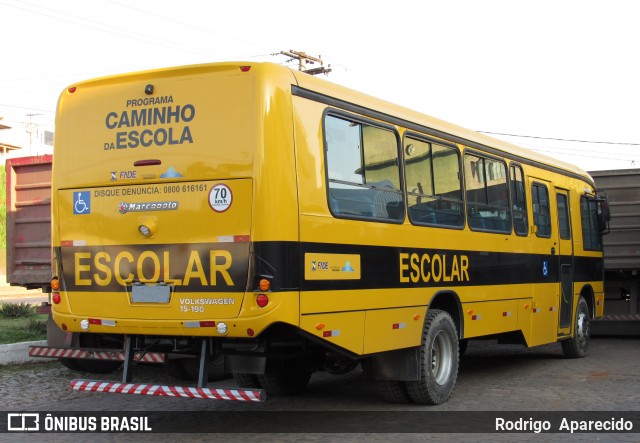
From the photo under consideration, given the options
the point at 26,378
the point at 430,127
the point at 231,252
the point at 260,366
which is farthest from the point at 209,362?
the point at 26,378

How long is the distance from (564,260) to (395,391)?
5.25m

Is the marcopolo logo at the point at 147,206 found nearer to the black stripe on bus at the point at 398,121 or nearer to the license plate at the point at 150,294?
the license plate at the point at 150,294

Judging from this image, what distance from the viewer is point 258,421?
8.31m

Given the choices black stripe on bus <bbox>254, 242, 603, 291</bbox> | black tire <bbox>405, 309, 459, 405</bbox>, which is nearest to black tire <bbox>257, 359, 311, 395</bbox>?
black tire <bbox>405, 309, 459, 405</bbox>

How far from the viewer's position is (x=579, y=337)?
13.4m

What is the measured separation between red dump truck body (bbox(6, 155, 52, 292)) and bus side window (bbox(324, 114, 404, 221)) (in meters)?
5.86

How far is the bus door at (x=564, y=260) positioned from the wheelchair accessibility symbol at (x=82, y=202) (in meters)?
7.70

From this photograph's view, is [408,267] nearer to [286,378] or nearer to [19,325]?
[286,378]

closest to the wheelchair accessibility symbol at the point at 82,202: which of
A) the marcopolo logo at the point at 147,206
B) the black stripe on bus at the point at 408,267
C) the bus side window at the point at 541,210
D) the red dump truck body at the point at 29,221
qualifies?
the marcopolo logo at the point at 147,206

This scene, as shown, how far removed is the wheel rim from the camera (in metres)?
9.16

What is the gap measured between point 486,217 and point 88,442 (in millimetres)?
5521

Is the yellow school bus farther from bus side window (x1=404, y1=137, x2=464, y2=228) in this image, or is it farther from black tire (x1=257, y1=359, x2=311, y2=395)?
black tire (x1=257, y1=359, x2=311, y2=395)

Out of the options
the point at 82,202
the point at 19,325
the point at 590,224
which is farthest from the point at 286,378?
the point at 19,325

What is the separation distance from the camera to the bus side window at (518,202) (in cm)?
1140
